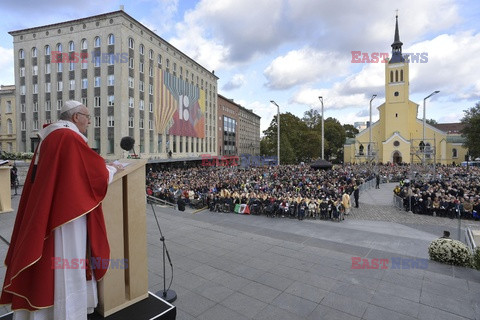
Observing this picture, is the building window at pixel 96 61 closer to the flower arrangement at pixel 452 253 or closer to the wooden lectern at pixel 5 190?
the wooden lectern at pixel 5 190

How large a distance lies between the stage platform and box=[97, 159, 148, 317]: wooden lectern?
0.06m

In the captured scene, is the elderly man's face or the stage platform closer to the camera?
the elderly man's face

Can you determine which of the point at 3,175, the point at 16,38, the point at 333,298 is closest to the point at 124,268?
the point at 333,298

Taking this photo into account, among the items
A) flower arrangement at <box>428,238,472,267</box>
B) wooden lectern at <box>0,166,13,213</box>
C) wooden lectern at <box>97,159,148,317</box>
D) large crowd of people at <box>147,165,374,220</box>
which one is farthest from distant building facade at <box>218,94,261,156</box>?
wooden lectern at <box>97,159,148,317</box>

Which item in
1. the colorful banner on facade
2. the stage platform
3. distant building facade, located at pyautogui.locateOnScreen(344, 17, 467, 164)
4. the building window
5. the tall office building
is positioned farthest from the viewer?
distant building facade, located at pyautogui.locateOnScreen(344, 17, 467, 164)

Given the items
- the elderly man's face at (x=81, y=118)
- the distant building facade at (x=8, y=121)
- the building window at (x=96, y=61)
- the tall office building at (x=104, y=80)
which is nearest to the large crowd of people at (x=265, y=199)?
the elderly man's face at (x=81, y=118)

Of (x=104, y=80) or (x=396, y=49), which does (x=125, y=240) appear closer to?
(x=104, y=80)

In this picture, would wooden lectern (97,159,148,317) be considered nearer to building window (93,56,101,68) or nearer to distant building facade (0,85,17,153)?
building window (93,56,101,68)

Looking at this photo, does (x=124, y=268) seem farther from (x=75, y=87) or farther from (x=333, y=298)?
(x=75, y=87)

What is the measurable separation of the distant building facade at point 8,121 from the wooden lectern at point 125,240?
49511 mm

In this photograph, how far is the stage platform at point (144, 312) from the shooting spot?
297 centimetres

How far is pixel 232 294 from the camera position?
493 cm

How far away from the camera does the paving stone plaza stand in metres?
4.42

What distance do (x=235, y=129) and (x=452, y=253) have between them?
7564 cm
